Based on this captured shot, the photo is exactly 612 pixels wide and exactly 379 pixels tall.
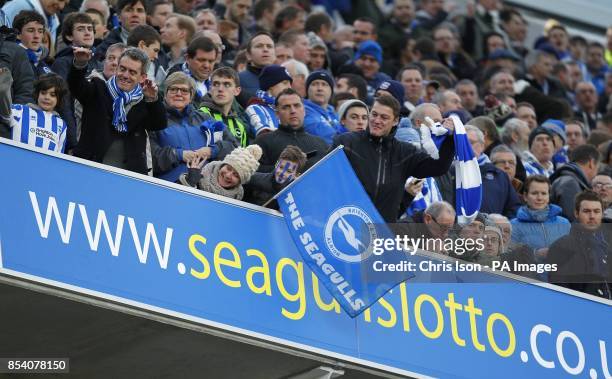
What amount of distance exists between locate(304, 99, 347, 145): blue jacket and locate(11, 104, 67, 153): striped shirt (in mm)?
2488

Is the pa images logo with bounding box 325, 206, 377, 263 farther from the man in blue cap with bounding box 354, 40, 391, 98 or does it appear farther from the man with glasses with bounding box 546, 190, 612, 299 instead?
the man in blue cap with bounding box 354, 40, 391, 98

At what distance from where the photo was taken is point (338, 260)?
30.6 ft

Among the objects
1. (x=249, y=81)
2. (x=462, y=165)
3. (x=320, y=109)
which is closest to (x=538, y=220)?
(x=462, y=165)

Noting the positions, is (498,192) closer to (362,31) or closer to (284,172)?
(284,172)

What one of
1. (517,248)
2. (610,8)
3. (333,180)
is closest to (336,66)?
(517,248)

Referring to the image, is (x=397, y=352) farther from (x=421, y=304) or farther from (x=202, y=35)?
(x=202, y=35)

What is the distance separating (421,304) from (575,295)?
136 centimetres

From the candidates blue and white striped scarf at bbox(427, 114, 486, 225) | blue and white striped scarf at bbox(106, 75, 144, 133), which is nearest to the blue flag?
blue and white striped scarf at bbox(427, 114, 486, 225)

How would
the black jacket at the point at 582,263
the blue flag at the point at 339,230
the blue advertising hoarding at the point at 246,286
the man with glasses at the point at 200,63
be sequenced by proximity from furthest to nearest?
the man with glasses at the point at 200,63 < the black jacket at the point at 582,263 < the blue flag at the point at 339,230 < the blue advertising hoarding at the point at 246,286

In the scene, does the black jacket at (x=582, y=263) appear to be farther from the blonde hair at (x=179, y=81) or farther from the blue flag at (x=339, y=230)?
the blonde hair at (x=179, y=81)

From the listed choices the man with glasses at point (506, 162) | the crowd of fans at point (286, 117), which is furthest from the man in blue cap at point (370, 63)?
the man with glasses at point (506, 162)

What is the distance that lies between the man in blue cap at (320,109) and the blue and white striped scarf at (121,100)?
215cm

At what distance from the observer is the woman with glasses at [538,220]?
11.3 metres

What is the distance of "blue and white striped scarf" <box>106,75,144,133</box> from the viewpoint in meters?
9.55
